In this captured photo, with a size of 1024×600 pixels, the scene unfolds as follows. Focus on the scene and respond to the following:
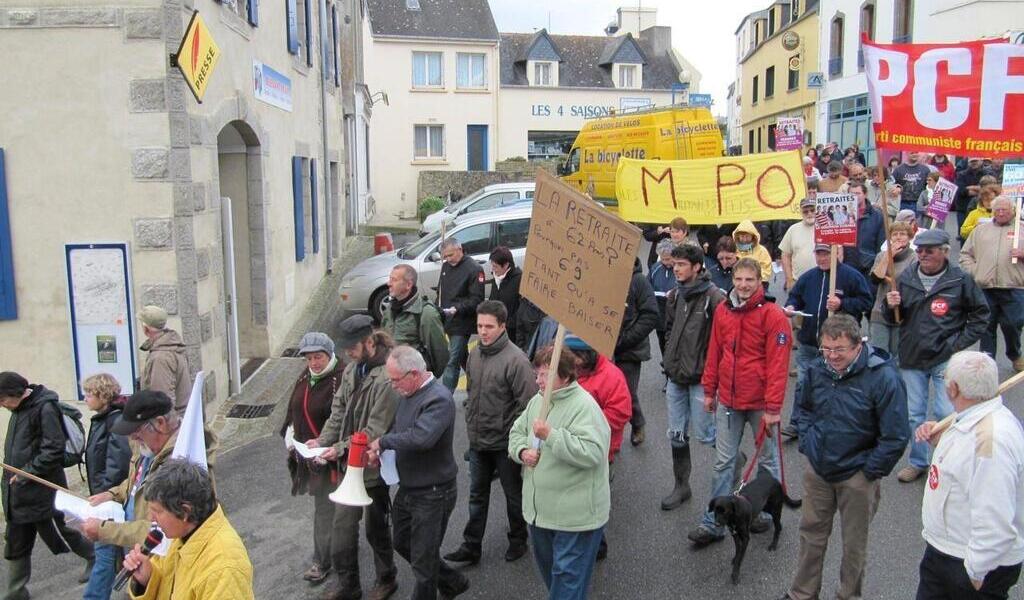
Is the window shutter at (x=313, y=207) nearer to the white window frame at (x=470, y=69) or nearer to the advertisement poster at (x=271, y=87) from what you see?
the advertisement poster at (x=271, y=87)

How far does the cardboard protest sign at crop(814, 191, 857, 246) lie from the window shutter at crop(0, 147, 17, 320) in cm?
712

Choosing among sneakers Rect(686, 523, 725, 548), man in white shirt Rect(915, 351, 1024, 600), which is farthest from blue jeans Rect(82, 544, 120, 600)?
man in white shirt Rect(915, 351, 1024, 600)

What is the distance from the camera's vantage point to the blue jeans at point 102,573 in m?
4.86

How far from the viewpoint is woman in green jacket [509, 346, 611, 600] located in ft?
14.3

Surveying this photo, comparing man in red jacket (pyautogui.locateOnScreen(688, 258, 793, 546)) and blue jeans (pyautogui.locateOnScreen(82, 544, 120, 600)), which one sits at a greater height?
man in red jacket (pyautogui.locateOnScreen(688, 258, 793, 546))

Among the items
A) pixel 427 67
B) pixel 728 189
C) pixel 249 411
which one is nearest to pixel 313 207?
pixel 249 411

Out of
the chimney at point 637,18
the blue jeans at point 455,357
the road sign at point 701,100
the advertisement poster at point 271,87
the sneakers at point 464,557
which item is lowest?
the sneakers at point 464,557

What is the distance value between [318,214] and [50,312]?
7956 millimetres

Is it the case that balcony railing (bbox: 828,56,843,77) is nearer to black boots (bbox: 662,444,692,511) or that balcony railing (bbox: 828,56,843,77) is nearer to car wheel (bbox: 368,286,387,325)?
car wheel (bbox: 368,286,387,325)

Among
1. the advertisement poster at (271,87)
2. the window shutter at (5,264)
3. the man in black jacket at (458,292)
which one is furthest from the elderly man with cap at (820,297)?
the window shutter at (5,264)

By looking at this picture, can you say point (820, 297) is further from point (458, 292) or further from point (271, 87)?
point (271, 87)

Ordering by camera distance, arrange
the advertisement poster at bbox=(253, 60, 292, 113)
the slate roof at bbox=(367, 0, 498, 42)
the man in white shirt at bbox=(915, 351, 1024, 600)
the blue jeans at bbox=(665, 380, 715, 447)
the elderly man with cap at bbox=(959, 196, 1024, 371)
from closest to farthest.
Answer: the man in white shirt at bbox=(915, 351, 1024, 600) < the blue jeans at bbox=(665, 380, 715, 447) < the elderly man with cap at bbox=(959, 196, 1024, 371) < the advertisement poster at bbox=(253, 60, 292, 113) < the slate roof at bbox=(367, 0, 498, 42)

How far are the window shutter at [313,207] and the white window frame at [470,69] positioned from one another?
73.0 ft

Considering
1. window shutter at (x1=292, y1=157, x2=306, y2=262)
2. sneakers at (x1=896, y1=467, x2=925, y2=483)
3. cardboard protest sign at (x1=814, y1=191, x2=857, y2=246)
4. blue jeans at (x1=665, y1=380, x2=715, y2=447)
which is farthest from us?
window shutter at (x1=292, y1=157, x2=306, y2=262)
